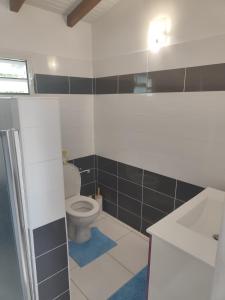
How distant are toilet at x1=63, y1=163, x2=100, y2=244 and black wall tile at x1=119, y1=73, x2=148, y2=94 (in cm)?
102

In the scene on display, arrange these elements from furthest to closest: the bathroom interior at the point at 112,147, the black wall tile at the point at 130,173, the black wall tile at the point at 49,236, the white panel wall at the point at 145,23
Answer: the black wall tile at the point at 130,173, the white panel wall at the point at 145,23, the black wall tile at the point at 49,236, the bathroom interior at the point at 112,147

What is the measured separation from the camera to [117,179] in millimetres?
2455

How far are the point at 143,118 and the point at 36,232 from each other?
54.2 inches

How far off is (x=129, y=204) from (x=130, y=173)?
38cm

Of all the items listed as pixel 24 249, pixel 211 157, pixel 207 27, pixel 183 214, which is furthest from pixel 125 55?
pixel 24 249

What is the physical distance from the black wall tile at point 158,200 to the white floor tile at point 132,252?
0.44 metres

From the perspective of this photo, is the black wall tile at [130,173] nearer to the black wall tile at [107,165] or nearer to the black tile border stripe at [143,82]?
the black wall tile at [107,165]

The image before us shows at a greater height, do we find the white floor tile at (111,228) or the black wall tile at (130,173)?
the black wall tile at (130,173)

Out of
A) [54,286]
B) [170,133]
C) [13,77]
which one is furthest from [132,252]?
[13,77]

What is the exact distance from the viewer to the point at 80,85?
240 cm

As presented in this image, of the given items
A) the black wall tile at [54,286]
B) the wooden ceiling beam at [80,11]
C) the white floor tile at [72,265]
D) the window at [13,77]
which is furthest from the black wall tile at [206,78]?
the white floor tile at [72,265]

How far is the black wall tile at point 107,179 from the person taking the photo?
8.23ft

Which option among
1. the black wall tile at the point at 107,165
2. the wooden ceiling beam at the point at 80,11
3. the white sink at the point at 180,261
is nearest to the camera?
the white sink at the point at 180,261

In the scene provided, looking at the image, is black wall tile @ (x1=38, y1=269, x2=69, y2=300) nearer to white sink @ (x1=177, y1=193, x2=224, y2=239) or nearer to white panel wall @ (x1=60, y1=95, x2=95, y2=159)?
white sink @ (x1=177, y1=193, x2=224, y2=239)
